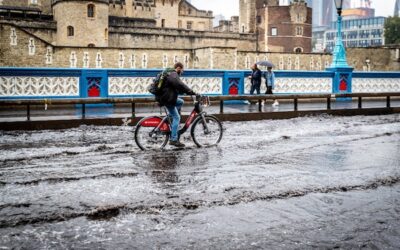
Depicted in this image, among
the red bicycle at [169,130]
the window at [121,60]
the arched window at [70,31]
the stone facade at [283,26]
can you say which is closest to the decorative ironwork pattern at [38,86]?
the red bicycle at [169,130]

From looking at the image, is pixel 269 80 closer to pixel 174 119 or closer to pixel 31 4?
pixel 174 119

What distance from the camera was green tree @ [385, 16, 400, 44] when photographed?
95750 mm

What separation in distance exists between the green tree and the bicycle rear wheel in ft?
306

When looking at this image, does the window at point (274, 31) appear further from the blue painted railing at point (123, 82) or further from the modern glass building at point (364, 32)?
the modern glass building at point (364, 32)

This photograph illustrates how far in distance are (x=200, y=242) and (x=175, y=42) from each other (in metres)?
52.5

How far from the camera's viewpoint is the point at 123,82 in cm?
1894

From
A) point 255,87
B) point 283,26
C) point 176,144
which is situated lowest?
point 176,144

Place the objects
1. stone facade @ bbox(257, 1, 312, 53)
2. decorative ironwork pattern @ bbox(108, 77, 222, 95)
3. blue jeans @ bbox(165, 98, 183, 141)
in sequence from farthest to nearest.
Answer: stone facade @ bbox(257, 1, 312, 53)
decorative ironwork pattern @ bbox(108, 77, 222, 95)
blue jeans @ bbox(165, 98, 183, 141)

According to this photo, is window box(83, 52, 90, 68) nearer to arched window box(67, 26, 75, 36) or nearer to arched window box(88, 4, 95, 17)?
arched window box(67, 26, 75, 36)

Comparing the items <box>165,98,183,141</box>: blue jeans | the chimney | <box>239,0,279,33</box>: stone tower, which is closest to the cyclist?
<box>165,98,183,141</box>: blue jeans

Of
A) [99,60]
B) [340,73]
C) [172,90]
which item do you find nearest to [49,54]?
[99,60]

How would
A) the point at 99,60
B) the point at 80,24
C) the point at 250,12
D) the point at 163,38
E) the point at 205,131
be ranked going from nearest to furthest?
the point at 205,131
the point at 99,60
the point at 80,24
the point at 163,38
the point at 250,12

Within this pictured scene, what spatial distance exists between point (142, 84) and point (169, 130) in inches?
369

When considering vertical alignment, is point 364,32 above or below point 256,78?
above
